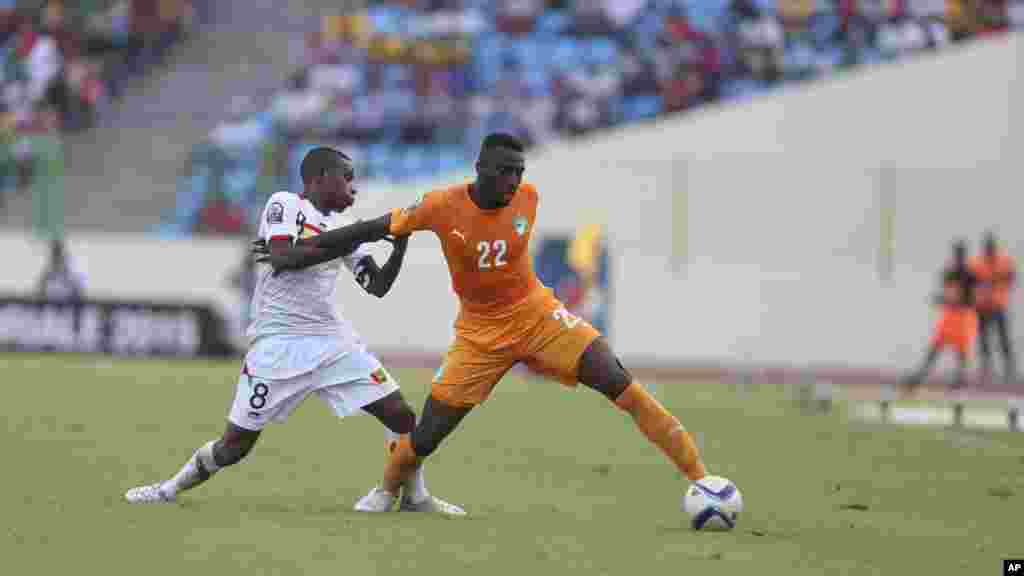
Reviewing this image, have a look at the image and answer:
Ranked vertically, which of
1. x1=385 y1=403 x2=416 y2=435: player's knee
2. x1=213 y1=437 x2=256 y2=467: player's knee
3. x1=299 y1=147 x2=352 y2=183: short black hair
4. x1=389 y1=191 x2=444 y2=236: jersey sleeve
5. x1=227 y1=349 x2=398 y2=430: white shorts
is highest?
x1=299 y1=147 x2=352 y2=183: short black hair

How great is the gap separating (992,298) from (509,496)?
1835 centimetres

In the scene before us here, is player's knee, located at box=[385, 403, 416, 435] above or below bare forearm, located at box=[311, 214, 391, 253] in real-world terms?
below

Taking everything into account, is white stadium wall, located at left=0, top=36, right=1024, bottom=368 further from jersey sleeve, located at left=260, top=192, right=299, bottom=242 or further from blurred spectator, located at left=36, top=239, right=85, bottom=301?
jersey sleeve, located at left=260, top=192, right=299, bottom=242

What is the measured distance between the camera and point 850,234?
98.0 feet

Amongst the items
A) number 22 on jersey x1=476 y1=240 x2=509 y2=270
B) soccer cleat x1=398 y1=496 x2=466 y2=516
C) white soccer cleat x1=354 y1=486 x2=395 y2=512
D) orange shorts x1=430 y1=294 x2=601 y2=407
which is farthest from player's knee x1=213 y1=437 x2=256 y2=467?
number 22 on jersey x1=476 y1=240 x2=509 y2=270

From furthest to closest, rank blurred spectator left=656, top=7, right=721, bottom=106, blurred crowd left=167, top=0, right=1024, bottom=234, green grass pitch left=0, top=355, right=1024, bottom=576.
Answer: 1. blurred spectator left=656, top=7, right=721, bottom=106
2. blurred crowd left=167, top=0, right=1024, bottom=234
3. green grass pitch left=0, top=355, right=1024, bottom=576

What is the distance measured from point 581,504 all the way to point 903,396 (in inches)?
421

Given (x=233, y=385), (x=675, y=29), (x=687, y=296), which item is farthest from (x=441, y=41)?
(x=233, y=385)

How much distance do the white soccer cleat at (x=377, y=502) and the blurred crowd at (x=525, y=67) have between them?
1850 cm

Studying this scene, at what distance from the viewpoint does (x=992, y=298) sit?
91.6ft

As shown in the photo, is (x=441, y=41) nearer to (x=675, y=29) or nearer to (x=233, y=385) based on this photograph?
(x=675, y=29)

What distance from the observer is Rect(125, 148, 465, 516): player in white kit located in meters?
9.93

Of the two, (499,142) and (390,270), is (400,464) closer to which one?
(390,270)

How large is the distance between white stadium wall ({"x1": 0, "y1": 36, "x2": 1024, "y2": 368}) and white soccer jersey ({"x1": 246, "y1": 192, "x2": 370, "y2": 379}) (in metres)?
19.2
